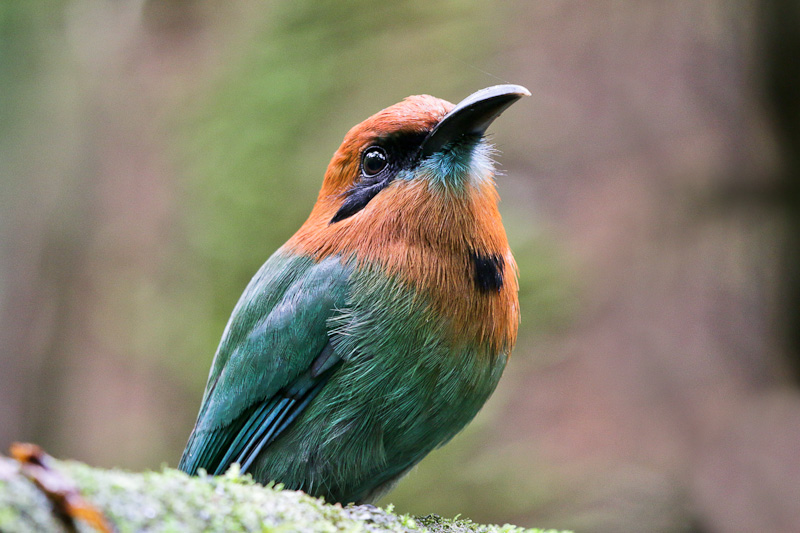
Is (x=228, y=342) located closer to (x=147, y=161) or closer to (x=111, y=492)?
(x=111, y=492)

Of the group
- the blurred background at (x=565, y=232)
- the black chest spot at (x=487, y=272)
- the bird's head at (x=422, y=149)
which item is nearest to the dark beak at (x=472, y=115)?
the bird's head at (x=422, y=149)

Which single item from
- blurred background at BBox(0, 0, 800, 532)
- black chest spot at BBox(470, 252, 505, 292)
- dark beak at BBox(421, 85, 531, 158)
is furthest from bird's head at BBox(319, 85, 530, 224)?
blurred background at BBox(0, 0, 800, 532)

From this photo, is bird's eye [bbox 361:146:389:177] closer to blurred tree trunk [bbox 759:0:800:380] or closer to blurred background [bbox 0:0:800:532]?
blurred background [bbox 0:0:800:532]

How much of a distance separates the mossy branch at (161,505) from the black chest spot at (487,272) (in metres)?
1.14

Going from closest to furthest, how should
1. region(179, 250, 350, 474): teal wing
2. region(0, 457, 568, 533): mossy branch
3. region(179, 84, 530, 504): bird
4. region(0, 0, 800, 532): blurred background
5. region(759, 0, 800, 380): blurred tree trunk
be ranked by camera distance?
region(0, 457, 568, 533): mossy branch → region(179, 84, 530, 504): bird → region(179, 250, 350, 474): teal wing → region(759, 0, 800, 380): blurred tree trunk → region(0, 0, 800, 532): blurred background

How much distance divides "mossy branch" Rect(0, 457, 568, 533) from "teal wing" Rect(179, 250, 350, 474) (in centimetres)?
91

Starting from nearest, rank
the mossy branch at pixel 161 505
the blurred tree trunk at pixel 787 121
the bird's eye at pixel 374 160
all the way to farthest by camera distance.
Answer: the mossy branch at pixel 161 505 < the bird's eye at pixel 374 160 < the blurred tree trunk at pixel 787 121

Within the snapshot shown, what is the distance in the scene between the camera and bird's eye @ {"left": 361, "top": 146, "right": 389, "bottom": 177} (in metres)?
3.20

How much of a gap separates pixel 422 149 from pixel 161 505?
1.91m

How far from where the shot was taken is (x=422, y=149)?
10.1 ft

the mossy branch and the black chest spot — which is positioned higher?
the black chest spot

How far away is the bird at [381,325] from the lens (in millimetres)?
2785

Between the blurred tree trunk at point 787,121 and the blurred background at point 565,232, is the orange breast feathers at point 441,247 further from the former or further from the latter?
the blurred tree trunk at point 787,121

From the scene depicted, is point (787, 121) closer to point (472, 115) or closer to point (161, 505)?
point (472, 115)
